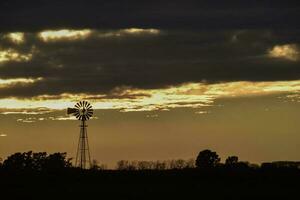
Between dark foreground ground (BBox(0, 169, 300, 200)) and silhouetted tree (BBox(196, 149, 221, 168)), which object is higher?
silhouetted tree (BBox(196, 149, 221, 168))

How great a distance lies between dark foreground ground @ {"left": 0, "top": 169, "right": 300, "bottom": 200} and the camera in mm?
56312

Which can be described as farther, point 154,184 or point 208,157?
point 208,157

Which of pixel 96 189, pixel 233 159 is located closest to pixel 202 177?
pixel 96 189

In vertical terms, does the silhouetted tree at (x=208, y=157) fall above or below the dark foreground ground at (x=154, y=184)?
above

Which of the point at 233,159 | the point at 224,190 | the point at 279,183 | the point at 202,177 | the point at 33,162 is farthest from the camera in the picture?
the point at 33,162

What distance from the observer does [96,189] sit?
197 ft

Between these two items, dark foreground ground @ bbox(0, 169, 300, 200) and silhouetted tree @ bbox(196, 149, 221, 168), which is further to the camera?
silhouetted tree @ bbox(196, 149, 221, 168)

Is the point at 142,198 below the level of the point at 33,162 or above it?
below

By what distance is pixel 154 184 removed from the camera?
64.0 m

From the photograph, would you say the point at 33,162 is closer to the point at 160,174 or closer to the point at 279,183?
the point at 160,174

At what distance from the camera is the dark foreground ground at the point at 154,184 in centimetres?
5631

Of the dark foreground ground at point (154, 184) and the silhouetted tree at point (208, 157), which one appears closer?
the dark foreground ground at point (154, 184)

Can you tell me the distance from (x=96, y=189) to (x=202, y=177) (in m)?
13.6

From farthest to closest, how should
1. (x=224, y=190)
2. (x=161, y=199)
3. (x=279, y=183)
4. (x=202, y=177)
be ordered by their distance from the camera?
(x=202, y=177) → (x=279, y=183) → (x=224, y=190) → (x=161, y=199)
